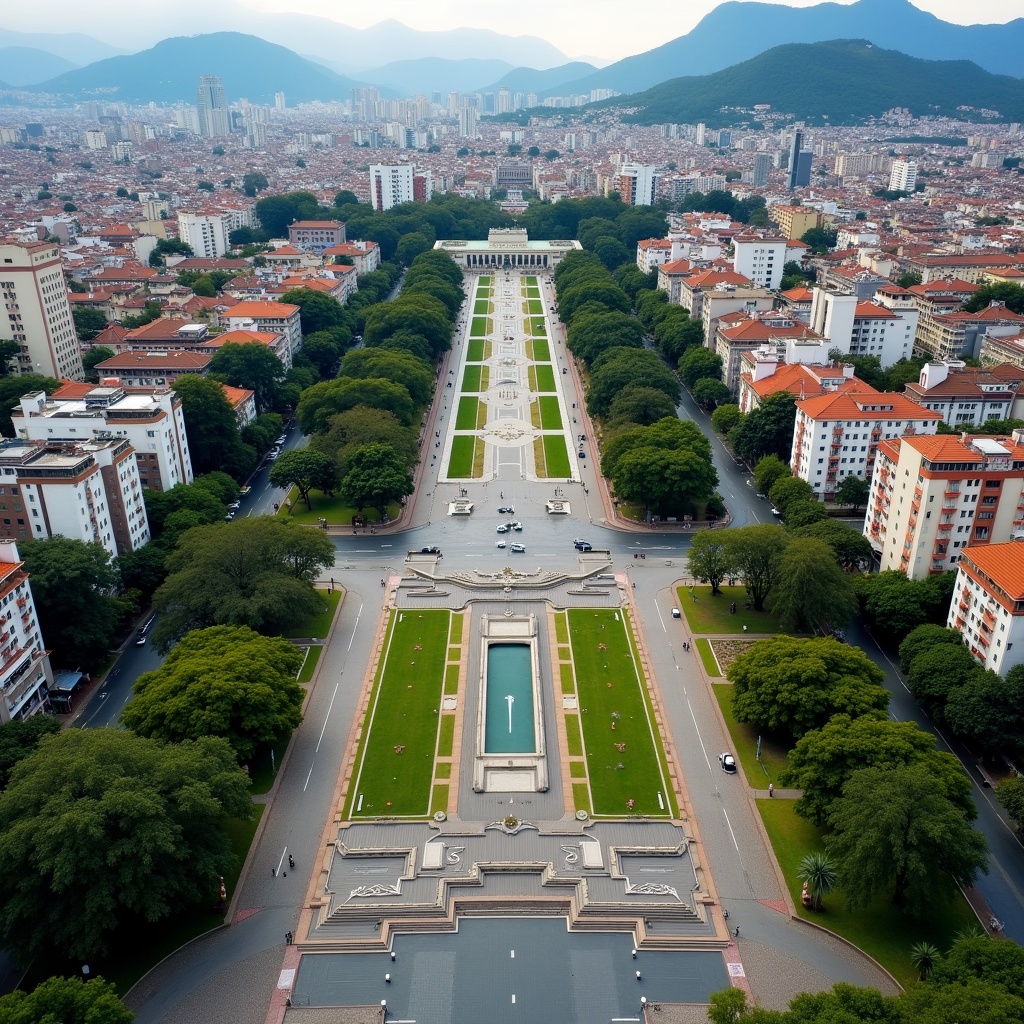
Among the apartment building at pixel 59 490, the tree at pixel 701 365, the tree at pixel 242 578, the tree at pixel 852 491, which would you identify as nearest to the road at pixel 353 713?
the tree at pixel 242 578

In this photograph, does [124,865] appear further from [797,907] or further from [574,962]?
[797,907]

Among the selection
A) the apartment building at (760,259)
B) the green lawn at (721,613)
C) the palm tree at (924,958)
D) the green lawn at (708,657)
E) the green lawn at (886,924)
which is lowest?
the green lawn at (721,613)

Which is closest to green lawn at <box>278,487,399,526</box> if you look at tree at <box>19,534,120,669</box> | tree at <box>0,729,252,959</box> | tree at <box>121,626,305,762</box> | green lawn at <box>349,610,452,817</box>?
green lawn at <box>349,610,452,817</box>

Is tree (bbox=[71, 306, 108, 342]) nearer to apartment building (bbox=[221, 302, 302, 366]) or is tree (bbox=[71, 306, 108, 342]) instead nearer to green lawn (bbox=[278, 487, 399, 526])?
apartment building (bbox=[221, 302, 302, 366])

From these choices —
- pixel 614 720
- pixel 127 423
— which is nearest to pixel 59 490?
pixel 127 423

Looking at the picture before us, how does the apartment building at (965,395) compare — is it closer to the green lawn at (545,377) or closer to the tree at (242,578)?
the green lawn at (545,377)

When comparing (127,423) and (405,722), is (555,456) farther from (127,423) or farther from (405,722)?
(405,722)
